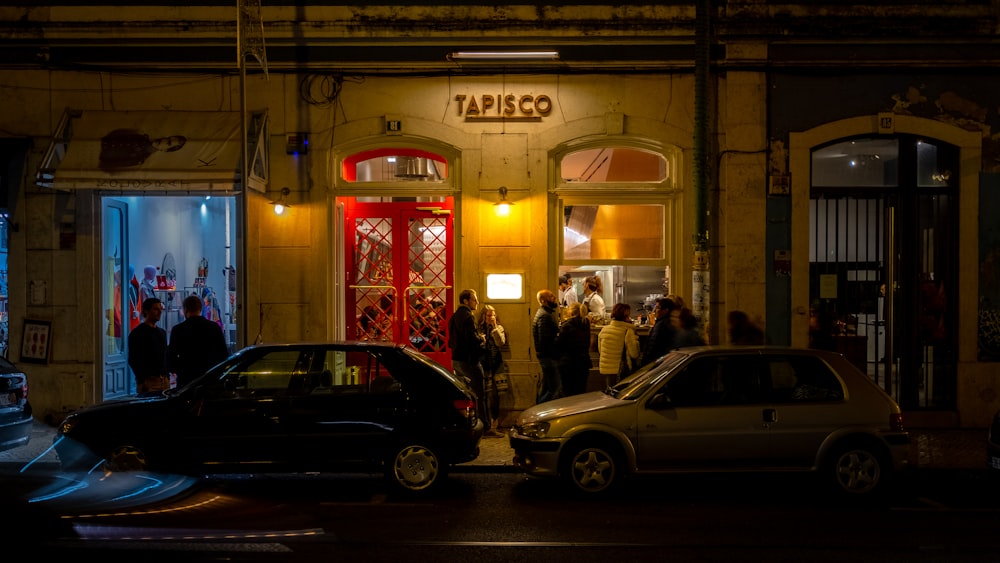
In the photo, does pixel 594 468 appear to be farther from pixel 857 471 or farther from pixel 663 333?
pixel 663 333

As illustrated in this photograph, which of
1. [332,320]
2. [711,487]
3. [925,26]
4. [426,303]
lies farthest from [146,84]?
[925,26]

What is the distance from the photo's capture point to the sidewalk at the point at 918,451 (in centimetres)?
980

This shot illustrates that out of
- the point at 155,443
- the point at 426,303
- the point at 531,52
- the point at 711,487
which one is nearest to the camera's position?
the point at 155,443

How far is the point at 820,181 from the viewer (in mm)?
12938

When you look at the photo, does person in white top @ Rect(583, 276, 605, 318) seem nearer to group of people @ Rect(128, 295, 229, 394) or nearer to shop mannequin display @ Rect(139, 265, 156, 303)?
group of people @ Rect(128, 295, 229, 394)

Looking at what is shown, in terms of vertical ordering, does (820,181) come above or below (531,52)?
below

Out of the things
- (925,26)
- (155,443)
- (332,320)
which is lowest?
(155,443)

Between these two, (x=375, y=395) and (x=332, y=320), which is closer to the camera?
(x=375, y=395)

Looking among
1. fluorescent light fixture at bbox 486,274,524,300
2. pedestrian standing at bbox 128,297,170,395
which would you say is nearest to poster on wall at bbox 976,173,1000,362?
fluorescent light fixture at bbox 486,274,524,300

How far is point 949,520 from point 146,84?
11.7m

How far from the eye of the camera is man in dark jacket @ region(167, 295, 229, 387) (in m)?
10.4

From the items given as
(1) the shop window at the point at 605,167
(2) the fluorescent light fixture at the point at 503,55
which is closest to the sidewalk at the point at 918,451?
(1) the shop window at the point at 605,167

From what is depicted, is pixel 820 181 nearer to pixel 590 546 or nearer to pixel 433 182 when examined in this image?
pixel 433 182

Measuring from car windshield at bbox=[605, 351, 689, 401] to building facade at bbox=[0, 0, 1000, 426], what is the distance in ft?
12.0
